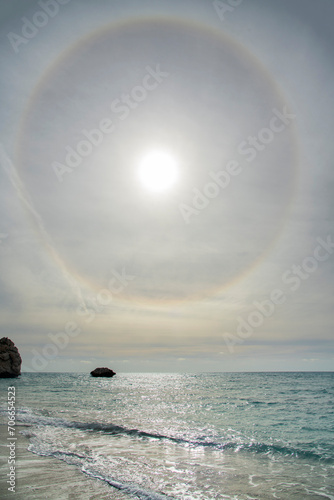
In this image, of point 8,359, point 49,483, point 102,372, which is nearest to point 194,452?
point 49,483

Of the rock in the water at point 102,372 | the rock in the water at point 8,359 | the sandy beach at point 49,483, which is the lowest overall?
the rock in the water at point 102,372

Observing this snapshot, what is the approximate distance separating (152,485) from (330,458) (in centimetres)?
1103

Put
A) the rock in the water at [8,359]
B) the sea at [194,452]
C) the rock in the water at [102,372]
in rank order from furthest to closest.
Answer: the rock in the water at [102,372]
the rock in the water at [8,359]
the sea at [194,452]

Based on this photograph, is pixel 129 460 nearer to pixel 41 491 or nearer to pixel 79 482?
pixel 79 482

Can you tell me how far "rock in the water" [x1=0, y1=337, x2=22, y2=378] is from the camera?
380ft

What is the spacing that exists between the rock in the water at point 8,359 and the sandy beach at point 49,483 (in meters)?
120

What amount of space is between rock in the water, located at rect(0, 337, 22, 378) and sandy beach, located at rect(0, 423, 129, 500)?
392 ft

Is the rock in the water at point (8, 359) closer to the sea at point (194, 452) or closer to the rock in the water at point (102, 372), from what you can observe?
the rock in the water at point (102, 372)

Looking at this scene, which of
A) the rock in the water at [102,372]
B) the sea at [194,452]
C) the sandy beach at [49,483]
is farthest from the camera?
the rock in the water at [102,372]

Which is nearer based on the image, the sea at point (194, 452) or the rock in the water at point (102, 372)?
the sea at point (194, 452)

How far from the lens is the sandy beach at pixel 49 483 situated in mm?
9578

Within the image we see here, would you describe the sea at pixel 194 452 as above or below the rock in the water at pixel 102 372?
above

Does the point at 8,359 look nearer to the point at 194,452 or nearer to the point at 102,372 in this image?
the point at 102,372

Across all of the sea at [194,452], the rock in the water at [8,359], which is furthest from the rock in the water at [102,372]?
the sea at [194,452]
